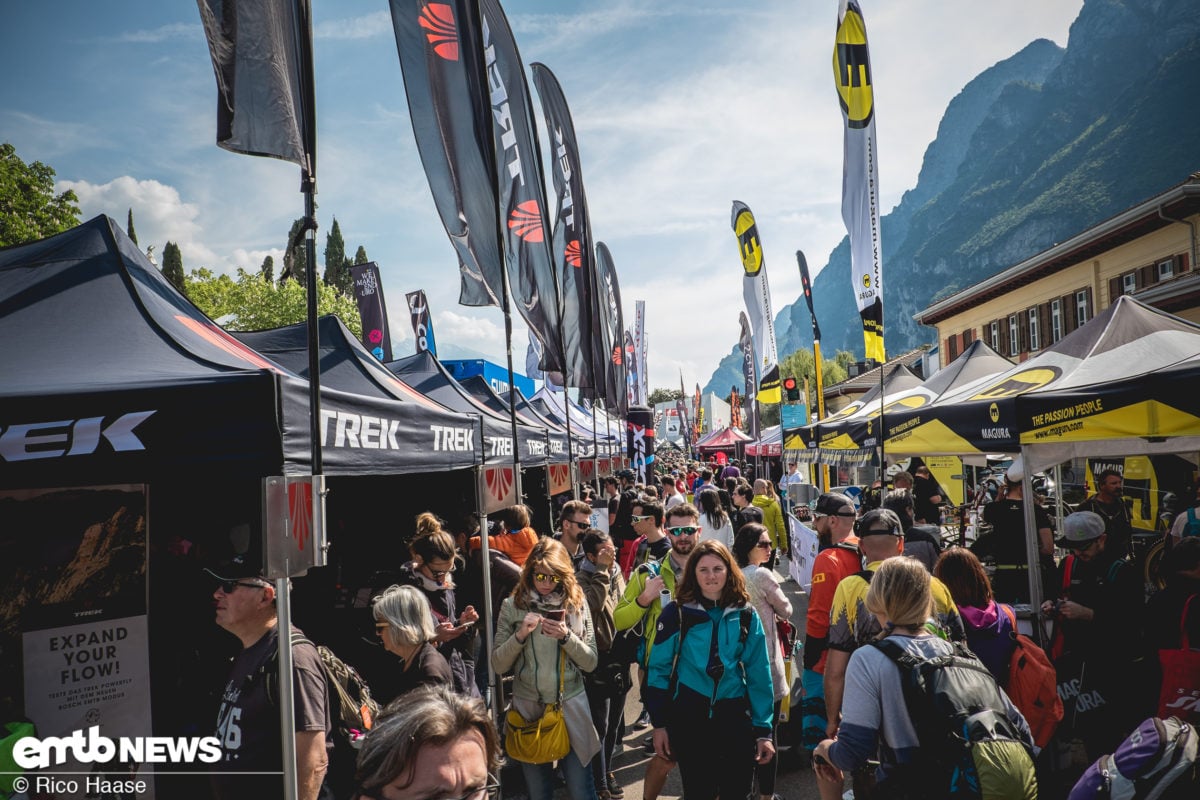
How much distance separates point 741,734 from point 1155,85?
455 feet

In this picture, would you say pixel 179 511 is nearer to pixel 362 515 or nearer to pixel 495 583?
pixel 495 583

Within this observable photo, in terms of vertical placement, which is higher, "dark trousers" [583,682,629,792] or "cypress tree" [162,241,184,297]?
"cypress tree" [162,241,184,297]

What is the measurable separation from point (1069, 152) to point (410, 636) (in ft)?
528

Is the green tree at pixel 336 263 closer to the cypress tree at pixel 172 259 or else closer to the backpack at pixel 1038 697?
the cypress tree at pixel 172 259

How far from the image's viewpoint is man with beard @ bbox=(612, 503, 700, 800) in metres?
3.77

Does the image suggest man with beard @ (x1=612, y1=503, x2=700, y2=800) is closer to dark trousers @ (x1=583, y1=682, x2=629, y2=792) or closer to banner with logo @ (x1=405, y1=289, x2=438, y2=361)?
dark trousers @ (x1=583, y1=682, x2=629, y2=792)

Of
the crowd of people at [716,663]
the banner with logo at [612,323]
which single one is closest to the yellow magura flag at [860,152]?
the crowd of people at [716,663]

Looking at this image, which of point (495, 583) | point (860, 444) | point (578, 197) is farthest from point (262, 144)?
point (860, 444)

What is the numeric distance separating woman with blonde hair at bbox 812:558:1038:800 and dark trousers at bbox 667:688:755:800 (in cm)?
70

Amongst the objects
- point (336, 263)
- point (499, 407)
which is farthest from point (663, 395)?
point (499, 407)

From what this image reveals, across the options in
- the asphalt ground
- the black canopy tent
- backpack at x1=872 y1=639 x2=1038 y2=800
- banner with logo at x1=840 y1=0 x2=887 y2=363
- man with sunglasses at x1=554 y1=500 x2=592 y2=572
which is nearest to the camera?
backpack at x1=872 y1=639 x2=1038 y2=800

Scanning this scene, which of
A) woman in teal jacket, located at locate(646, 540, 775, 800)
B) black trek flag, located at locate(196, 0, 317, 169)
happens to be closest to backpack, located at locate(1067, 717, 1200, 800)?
woman in teal jacket, located at locate(646, 540, 775, 800)

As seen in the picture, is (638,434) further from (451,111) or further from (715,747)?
(715,747)

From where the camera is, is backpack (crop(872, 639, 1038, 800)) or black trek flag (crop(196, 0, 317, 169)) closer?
backpack (crop(872, 639, 1038, 800))
